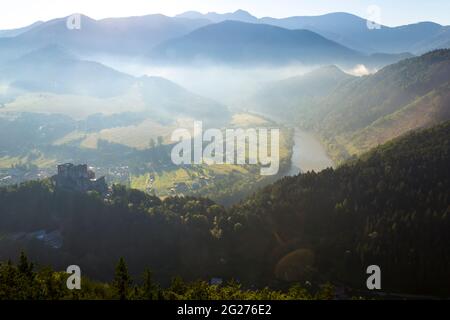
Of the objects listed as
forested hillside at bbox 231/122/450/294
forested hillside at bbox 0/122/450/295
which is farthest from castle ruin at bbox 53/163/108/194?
forested hillside at bbox 231/122/450/294

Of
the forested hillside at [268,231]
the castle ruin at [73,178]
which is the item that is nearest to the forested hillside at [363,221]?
the forested hillside at [268,231]

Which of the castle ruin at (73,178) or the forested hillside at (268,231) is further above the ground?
the castle ruin at (73,178)

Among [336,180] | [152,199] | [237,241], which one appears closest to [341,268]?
[237,241]

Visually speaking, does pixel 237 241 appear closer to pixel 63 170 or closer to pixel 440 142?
pixel 63 170

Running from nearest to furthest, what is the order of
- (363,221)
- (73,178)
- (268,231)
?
(268,231)
(363,221)
(73,178)

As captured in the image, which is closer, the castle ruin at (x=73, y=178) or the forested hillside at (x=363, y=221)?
the forested hillside at (x=363, y=221)

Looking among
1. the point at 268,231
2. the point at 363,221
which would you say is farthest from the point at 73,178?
the point at 363,221

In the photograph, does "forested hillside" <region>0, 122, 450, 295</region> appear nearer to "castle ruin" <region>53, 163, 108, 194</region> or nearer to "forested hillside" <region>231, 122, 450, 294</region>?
"forested hillside" <region>231, 122, 450, 294</region>

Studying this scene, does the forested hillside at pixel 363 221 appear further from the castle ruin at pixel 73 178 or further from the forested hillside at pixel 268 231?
the castle ruin at pixel 73 178

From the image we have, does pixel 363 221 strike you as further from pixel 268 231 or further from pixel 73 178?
pixel 73 178

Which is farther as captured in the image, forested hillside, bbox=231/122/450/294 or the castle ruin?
the castle ruin

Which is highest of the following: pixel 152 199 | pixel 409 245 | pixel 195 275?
pixel 152 199
